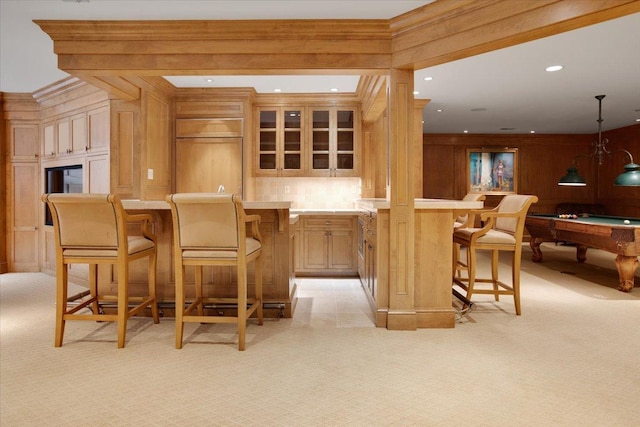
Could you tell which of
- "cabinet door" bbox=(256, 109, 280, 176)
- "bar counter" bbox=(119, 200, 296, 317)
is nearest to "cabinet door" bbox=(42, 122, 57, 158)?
"cabinet door" bbox=(256, 109, 280, 176)

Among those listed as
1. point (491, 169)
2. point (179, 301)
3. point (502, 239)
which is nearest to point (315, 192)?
point (502, 239)

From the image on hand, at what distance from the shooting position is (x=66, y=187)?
17.7 ft

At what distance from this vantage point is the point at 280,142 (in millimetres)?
5684

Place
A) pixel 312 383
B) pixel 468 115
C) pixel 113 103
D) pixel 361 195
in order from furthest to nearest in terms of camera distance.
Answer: pixel 468 115 < pixel 361 195 < pixel 113 103 < pixel 312 383

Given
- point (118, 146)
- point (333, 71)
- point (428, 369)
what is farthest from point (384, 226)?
point (118, 146)

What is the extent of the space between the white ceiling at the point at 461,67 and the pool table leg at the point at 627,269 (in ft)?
7.38

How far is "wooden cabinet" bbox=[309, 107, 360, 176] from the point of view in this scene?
5668 millimetres

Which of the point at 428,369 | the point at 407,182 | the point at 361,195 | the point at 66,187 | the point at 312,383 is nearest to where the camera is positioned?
the point at 312,383

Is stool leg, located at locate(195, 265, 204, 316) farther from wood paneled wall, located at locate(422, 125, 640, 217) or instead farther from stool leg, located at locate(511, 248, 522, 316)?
wood paneled wall, located at locate(422, 125, 640, 217)

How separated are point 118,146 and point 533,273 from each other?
5997 mm

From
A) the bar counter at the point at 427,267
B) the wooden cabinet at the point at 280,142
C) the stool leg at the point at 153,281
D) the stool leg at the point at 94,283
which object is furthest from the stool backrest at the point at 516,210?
the stool leg at the point at 94,283

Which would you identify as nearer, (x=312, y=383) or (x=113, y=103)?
(x=312, y=383)

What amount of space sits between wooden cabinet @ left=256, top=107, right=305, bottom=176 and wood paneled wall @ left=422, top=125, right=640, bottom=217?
4585 millimetres

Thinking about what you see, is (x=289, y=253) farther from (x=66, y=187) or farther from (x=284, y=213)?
(x=66, y=187)
